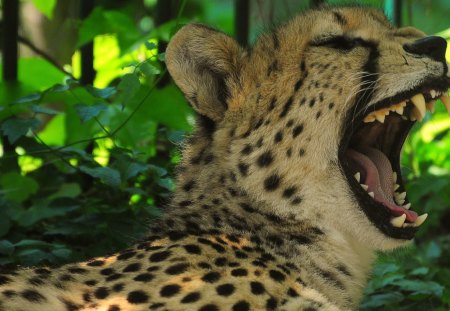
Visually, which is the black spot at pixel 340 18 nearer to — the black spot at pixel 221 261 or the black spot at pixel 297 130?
the black spot at pixel 297 130

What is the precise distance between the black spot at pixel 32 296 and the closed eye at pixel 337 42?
58.4 inches

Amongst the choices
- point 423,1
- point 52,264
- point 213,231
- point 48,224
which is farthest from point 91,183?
point 423,1

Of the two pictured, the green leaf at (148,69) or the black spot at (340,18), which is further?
the green leaf at (148,69)

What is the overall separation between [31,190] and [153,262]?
4.51 ft

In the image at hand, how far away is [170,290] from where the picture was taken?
129 inches

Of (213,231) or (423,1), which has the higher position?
(423,1)

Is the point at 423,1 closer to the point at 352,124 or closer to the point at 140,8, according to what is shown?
the point at 140,8

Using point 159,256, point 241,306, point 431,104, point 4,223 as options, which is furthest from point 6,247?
point 431,104

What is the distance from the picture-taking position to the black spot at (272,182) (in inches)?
148

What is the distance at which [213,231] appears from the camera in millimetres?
3699

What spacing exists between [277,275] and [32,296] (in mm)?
818

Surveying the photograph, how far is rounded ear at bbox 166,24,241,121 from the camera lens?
3.88 m

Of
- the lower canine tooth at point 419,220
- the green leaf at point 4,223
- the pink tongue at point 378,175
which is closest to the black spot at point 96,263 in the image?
the green leaf at point 4,223

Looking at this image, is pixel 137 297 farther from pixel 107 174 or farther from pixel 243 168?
pixel 107 174
